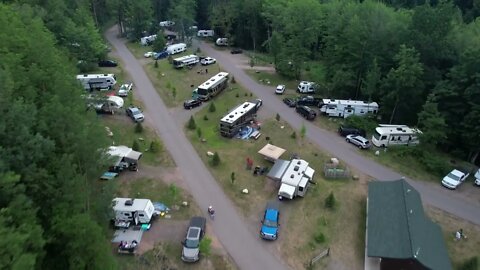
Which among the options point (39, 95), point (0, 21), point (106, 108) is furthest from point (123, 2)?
point (39, 95)

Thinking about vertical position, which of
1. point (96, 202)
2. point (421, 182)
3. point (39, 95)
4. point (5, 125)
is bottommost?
point (421, 182)

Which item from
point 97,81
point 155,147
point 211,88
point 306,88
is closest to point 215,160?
point 155,147

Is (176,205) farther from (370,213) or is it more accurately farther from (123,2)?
(123,2)

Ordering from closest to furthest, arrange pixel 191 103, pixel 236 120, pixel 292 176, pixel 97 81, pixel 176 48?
1. pixel 292 176
2. pixel 236 120
3. pixel 191 103
4. pixel 97 81
5. pixel 176 48

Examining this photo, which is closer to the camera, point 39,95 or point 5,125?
point 5,125

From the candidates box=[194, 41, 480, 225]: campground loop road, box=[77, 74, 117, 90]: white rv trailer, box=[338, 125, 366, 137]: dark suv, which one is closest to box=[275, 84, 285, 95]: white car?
box=[194, 41, 480, 225]: campground loop road

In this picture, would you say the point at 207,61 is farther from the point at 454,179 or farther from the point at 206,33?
the point at 454,179

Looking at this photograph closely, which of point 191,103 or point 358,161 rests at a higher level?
point 191,103
